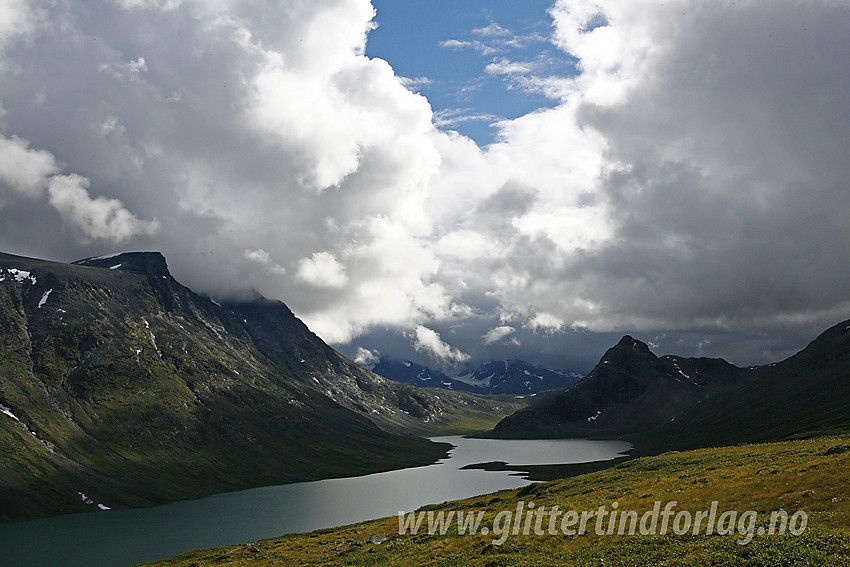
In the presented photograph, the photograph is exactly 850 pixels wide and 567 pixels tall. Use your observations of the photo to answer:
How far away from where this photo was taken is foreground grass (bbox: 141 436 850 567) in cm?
3031

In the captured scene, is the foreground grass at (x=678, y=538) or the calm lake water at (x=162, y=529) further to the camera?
the calm lake water at (x=162, y=529)

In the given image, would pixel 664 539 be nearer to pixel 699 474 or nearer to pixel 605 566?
pixel 605 566

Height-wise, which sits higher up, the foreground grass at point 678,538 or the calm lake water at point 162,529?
the foreground grass at point 678,538

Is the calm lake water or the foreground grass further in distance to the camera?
the calm lake water

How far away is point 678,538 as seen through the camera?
3706 cm

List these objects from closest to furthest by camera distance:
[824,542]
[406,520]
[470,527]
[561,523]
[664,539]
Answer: [824,542] → [664,539] → [561,523] → [470,527] → [406,520]

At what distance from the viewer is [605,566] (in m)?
33.0

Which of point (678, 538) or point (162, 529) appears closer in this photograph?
point (678, 538)

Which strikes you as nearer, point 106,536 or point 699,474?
point 699,474

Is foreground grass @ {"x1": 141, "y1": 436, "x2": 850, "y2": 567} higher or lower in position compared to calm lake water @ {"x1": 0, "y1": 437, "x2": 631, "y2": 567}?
higher

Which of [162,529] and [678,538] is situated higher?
[678,538]

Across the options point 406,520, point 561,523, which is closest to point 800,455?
point 561,523

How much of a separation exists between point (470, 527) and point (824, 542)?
36926mm

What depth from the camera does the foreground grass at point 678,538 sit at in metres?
30.3
